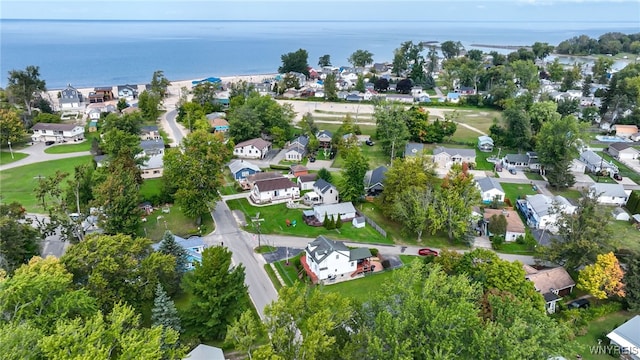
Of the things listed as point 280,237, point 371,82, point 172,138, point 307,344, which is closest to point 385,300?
point 307,344

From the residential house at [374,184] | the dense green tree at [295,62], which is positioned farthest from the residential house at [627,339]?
the dense green tree at [295,62]

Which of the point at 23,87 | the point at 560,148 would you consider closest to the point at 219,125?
the point at 23,87

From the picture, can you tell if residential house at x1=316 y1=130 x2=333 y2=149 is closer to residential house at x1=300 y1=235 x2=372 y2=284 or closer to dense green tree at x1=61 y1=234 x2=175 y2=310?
residential house at x1=300 y1=235 x2=372 y2=284

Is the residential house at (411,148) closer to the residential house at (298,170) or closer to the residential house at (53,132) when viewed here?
the residential house at (298,170)

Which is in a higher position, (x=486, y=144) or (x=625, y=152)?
(x=486, y=144)

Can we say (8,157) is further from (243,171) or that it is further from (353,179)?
(353,179)

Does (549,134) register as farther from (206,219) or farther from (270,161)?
(206,219)
